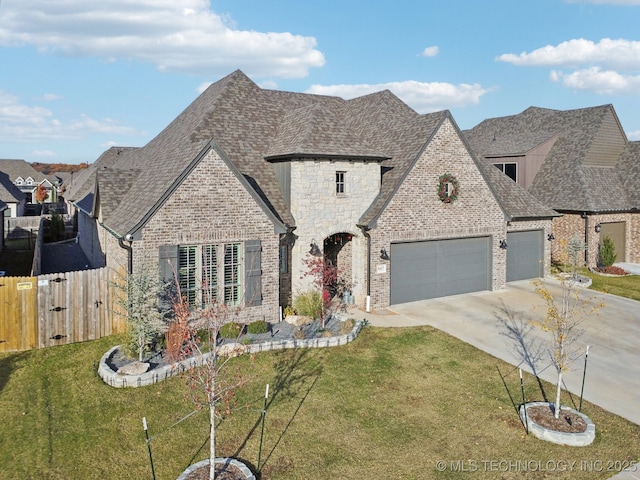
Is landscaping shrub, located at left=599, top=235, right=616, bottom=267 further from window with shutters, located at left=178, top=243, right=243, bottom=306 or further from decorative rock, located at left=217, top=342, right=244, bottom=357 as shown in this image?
decorative rock, located at left=217, top=342, right=244, bottom=357

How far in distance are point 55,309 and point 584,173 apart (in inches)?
1084

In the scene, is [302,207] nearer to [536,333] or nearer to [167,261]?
[167,261]

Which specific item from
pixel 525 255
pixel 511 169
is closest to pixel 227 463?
pixel 525 255

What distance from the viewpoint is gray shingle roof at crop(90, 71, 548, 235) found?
1572cm

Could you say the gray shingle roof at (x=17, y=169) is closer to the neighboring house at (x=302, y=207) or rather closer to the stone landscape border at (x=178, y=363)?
the neighboring house at (x=302, y=207)

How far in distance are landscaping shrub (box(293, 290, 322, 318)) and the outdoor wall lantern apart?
155 centimetres

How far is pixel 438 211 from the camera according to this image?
2005 cm

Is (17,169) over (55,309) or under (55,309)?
over

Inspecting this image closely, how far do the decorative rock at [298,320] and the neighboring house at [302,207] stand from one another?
76 cm

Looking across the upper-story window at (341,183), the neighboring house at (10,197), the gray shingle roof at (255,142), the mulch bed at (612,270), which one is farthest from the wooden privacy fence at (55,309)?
the neighboring house at (10,197)

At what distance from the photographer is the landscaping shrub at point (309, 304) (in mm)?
16484

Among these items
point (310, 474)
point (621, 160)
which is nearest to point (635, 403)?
point (310, 474)

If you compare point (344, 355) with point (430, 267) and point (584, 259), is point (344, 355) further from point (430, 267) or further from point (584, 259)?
point (584, 259)

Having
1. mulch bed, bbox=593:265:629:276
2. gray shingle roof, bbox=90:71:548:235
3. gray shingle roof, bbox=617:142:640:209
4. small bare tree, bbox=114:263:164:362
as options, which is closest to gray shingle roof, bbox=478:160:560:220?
mulch bed, bbox=593:265:629:276
